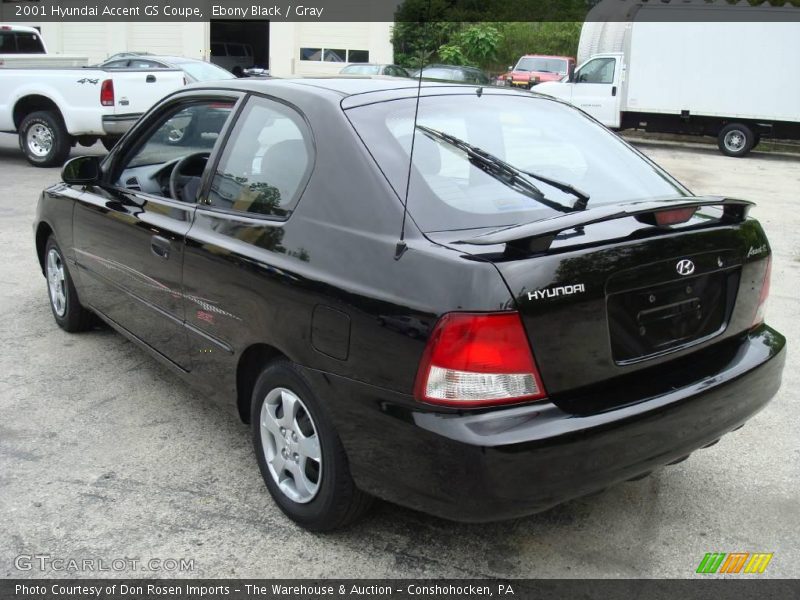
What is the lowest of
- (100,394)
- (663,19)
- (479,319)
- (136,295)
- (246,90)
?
(100,394)

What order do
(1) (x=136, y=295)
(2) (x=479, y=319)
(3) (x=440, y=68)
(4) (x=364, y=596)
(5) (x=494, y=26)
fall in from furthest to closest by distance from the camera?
1. (5) (x=494, y=26)
2. (3) (x=440, y=68)
3. (1) (x=136, y=295)
4. (4) (x=364, y=596)
5. (2) (x=479, y=319)

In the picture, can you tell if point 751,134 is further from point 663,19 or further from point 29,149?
point 29,149

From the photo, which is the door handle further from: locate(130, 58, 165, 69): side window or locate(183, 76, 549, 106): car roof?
locate(130, 58, 165, 69): side window

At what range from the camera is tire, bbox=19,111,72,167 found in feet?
40.3

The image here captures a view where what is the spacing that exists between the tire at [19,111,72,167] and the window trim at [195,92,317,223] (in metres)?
9.94

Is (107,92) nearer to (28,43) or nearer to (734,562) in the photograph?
(28,43)

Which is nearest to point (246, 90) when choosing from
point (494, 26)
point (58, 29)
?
point (494, 26)

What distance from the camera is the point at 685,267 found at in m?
2.71

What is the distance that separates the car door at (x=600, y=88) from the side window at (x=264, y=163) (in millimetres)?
17074

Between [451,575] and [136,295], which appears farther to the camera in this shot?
[136,295]

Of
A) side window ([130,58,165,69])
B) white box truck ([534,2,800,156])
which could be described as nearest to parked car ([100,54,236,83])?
side window ([130,58,165,69])

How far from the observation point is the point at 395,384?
8.21 feet

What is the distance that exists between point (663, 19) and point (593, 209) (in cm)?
1869

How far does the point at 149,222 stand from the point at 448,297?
1.94m
